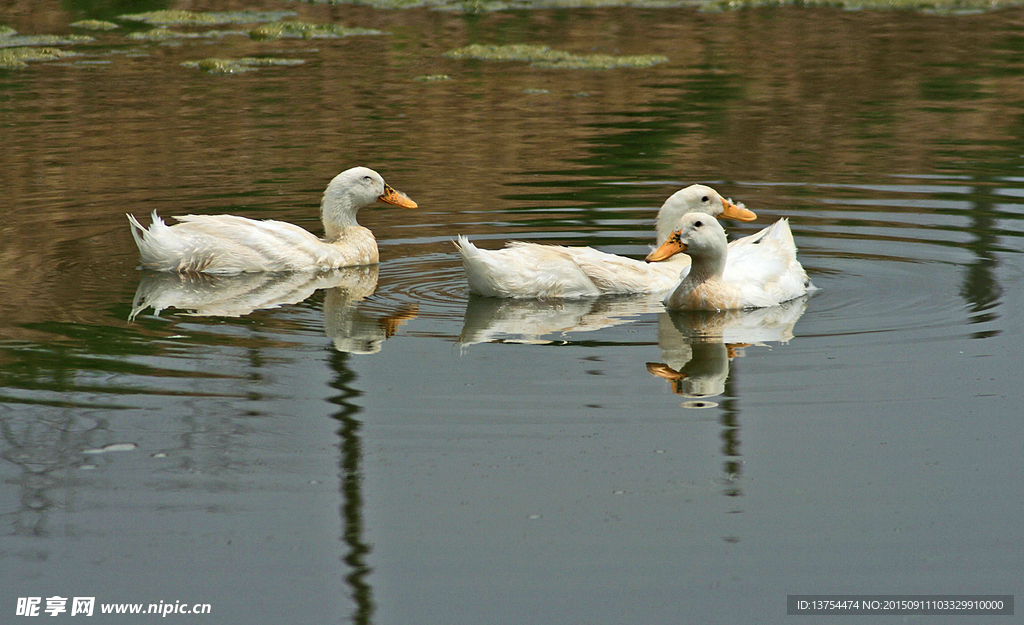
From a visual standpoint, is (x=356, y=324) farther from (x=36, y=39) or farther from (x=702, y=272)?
(x=36, y=39)

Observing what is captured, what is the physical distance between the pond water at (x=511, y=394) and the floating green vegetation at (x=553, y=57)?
5943 millimetres

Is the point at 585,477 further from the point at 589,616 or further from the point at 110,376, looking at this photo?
the point at 110,376

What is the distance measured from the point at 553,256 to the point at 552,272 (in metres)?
0.11

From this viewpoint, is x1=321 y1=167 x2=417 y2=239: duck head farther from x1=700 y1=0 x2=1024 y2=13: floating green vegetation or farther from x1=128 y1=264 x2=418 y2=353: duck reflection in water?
x1=700 y1=0 x2=1024 y2=13: floating green vegetation

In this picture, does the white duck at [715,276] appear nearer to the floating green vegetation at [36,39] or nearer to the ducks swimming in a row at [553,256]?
the ducks swimming in a row at [553,256]

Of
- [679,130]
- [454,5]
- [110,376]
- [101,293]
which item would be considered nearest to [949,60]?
[679,130]

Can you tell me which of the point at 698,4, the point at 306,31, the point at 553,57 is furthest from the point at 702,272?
the point at 698,4

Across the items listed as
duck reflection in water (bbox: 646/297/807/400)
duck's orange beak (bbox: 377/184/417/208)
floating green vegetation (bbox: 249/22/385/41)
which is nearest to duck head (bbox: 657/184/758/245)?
duck reflection in water (bbox: 646/297/807/400)

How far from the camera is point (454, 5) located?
29109 millimetres

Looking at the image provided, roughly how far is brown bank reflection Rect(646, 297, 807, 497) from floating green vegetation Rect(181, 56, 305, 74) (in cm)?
1518

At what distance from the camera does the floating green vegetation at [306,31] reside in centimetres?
2598

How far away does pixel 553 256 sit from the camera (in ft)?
28.2

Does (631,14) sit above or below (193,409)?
above

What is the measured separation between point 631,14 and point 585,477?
23832mm
